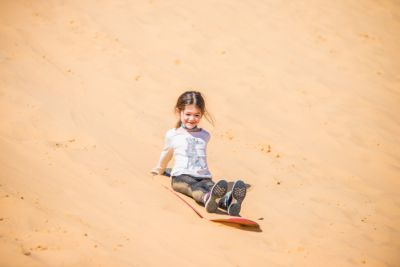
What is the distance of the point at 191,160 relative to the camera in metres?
4.04

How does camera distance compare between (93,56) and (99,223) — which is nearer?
(99,223)

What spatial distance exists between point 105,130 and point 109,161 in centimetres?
70

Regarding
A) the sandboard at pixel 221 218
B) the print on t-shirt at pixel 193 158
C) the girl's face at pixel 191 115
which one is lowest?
the sandboard at pixel 221 218

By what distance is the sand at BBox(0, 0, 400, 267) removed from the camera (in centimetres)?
294

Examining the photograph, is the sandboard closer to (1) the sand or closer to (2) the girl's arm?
(1) the sand

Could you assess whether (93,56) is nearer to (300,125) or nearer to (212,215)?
(300,125)

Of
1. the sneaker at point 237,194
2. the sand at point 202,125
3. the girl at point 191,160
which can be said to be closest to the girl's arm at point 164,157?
the girl at point 191,160

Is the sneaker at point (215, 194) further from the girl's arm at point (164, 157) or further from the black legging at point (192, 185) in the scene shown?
the girl's arm at point (164, 157)

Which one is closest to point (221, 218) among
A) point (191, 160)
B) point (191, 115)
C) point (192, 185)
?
point (192, 185)

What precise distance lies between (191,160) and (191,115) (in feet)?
1.57

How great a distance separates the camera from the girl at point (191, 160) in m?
3.65

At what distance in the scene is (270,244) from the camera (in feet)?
10.8

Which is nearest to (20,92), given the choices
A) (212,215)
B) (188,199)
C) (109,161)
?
(109,161)

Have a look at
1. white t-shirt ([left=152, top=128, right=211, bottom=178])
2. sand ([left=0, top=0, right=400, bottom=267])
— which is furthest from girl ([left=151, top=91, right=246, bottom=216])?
sand ([left=0, top=0, right=400, bottom=267])
